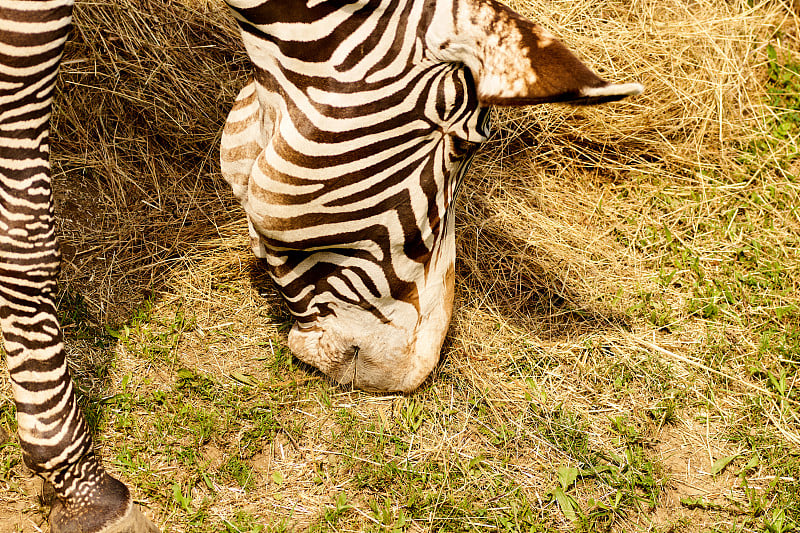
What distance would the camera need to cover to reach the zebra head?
2.05 metres

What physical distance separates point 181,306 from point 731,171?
3458 mm

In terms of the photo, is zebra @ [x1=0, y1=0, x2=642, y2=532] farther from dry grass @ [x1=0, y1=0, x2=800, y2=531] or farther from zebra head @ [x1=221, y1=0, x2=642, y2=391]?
dry grass @ [x1=0, y1=0, x2=800, y2=531]

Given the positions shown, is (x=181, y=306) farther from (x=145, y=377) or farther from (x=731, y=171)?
(x=731, y=171)

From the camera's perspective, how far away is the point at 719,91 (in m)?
4.74

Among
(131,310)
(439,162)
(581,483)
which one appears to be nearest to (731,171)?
(581,483)

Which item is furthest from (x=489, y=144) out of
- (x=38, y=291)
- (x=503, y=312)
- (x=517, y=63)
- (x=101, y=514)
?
(x=101, y=514)

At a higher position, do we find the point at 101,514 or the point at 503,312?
the point at 101,514

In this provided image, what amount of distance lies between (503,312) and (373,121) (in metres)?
1.82

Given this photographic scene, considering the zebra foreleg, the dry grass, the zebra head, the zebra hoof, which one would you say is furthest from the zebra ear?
the zebra hoof

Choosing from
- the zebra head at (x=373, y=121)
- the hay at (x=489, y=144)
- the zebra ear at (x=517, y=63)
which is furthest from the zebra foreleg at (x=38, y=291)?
the zebra ear at (x=517, y=63)

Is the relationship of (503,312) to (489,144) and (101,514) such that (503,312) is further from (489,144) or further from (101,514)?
(101,514)

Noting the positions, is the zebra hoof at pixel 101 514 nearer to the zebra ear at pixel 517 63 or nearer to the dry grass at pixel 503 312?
the dry grass at pixel 503 312

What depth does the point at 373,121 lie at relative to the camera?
220 cm

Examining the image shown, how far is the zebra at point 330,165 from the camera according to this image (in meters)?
2.13
